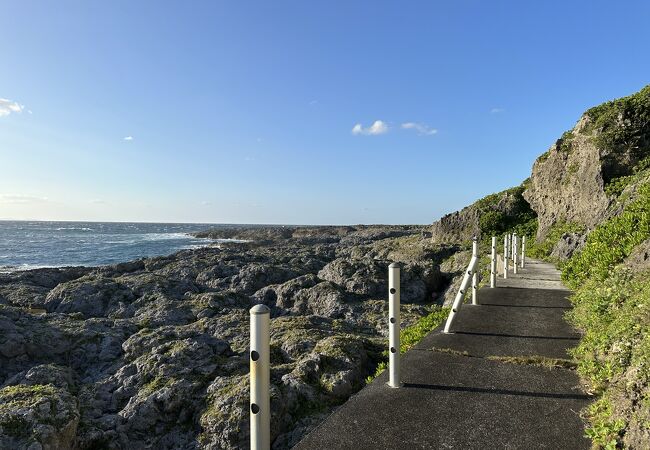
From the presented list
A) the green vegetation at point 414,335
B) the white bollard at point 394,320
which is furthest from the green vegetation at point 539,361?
the green vegetation at point 414,335

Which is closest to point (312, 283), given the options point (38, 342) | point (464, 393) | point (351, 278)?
point (351, 278)

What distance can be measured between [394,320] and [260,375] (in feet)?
7.60

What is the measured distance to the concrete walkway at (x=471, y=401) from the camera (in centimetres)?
414

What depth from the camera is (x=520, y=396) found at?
5.06 meters

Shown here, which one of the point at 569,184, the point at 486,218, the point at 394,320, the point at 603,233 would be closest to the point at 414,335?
the point at 394,320

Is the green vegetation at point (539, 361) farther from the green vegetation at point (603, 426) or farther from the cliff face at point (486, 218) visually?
the cliff face at point (486, 218)

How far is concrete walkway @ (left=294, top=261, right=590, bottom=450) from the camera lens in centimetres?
414

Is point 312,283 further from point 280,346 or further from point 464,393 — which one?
point 464,393

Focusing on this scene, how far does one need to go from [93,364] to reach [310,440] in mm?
8274

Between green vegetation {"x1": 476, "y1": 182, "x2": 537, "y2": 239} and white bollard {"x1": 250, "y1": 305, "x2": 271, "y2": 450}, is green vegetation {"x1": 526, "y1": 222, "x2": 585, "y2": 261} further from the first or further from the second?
white bollard {"x1": 250, "y1": 305, "x2": 271, "y2": 450}

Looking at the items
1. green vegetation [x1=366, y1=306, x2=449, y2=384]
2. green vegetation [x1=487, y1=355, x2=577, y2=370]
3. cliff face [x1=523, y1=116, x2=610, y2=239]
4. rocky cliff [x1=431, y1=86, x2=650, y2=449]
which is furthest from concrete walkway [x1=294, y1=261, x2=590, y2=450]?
cliff face [x1=523, y1=116, x2=610, y2=239]

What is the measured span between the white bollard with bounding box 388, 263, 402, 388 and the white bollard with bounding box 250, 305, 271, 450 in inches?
85.0

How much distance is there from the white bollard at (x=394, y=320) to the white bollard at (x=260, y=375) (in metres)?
2.16

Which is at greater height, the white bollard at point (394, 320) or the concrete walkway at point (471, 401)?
the white bollard at point (394, 320)
